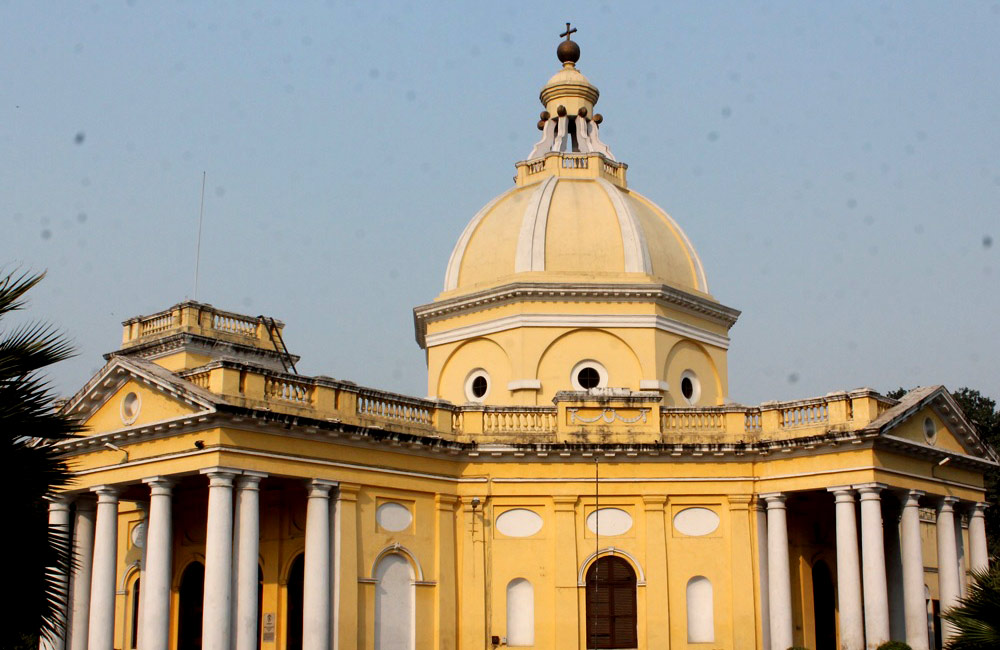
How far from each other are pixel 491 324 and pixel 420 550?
299 inches

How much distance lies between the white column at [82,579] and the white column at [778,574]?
15.9 metres

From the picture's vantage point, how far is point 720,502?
30.1 metres

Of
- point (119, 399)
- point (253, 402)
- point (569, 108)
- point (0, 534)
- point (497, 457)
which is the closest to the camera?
point (0, 534)

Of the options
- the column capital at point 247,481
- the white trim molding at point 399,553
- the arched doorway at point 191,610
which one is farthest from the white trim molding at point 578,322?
the column capital at point 247,481

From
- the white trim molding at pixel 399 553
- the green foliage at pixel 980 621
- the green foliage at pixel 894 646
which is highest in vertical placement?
the white trim molding at pixel 399 553

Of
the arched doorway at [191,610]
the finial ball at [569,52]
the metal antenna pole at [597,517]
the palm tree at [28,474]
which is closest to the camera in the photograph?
the palm tree at [28,474]

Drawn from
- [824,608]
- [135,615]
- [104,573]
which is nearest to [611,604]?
[824,608]

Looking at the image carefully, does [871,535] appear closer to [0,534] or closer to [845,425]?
[845,425]

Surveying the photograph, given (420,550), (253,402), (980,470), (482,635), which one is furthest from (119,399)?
(980,470)

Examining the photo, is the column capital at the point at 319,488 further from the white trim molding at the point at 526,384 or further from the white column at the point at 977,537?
the white column at the point at 977,537

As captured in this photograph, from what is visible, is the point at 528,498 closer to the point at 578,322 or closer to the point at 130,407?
the point at 578,322

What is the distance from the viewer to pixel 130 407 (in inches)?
1092

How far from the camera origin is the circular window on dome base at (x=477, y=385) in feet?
113

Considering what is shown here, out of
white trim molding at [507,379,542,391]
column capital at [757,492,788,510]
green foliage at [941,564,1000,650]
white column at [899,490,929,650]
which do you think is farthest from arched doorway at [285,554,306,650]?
green foliage at [941,564,1000,650]
